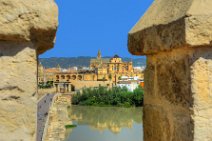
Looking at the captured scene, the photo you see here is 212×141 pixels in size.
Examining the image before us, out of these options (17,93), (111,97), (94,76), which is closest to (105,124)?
(111,97)

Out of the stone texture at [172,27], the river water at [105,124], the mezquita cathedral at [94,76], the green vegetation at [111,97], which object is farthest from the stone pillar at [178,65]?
the mezquita cathedral at [94,76]

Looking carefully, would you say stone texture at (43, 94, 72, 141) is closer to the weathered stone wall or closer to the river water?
the river water

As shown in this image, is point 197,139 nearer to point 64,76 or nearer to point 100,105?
point 100,105

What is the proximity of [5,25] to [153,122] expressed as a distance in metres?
1.19

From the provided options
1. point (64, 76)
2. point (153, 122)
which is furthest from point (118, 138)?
point (64, 76)

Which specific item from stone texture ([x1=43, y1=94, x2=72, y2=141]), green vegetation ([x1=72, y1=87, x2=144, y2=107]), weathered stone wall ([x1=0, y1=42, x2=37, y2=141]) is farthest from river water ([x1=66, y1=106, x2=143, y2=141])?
weathered stone wall ([x1=0, y1=42, x2=37, y2=141])

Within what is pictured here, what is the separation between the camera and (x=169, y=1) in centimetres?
213

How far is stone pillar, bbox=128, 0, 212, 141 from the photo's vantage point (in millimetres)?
1768

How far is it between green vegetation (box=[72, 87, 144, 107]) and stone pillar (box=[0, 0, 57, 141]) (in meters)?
36.6

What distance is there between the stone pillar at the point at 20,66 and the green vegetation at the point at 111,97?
36620 millimetres

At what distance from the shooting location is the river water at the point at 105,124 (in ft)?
74.5

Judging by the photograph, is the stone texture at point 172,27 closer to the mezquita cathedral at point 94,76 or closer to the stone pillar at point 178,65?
the stone pillar at point 178,65

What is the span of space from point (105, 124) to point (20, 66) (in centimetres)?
2826

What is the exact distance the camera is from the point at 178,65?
6.35 feet
